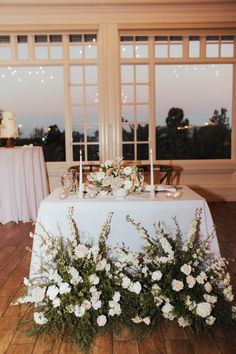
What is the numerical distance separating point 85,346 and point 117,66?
5191mm

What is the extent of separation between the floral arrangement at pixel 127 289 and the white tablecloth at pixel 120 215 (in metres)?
0.08

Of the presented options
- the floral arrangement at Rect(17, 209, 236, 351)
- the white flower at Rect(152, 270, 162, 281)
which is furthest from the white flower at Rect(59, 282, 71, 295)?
the white flower at Rect(152, 270, 162, 281)

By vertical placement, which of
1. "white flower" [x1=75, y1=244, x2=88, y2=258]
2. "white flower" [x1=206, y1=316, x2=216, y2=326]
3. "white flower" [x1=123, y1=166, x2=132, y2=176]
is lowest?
"white flower" [x1=206, y1=316, x2=216, y2=326]

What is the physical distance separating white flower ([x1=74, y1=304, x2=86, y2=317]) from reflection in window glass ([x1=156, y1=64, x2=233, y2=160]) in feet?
16.4

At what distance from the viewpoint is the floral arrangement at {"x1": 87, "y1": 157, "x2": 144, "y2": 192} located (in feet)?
8.57

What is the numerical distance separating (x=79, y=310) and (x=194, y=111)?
5.54 m

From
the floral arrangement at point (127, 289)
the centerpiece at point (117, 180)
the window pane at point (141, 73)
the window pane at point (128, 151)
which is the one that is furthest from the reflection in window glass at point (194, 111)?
the floral arrangement at point (127, 289)

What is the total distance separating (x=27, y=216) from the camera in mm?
5199

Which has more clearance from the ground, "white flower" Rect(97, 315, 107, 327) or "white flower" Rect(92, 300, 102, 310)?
"white flower" Rect(92, 300, 102, 310)

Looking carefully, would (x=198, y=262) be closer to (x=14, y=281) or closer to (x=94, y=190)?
(x=94, y=190)

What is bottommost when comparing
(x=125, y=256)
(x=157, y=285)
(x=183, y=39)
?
(x=157, y=285)

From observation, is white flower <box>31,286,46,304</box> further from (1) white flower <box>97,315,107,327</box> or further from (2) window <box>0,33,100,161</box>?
(2) window <box>0,33,100,161</box>

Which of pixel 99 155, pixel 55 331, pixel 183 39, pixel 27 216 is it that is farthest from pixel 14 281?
pixel 183 39

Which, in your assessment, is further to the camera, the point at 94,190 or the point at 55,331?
the point at 94,190
